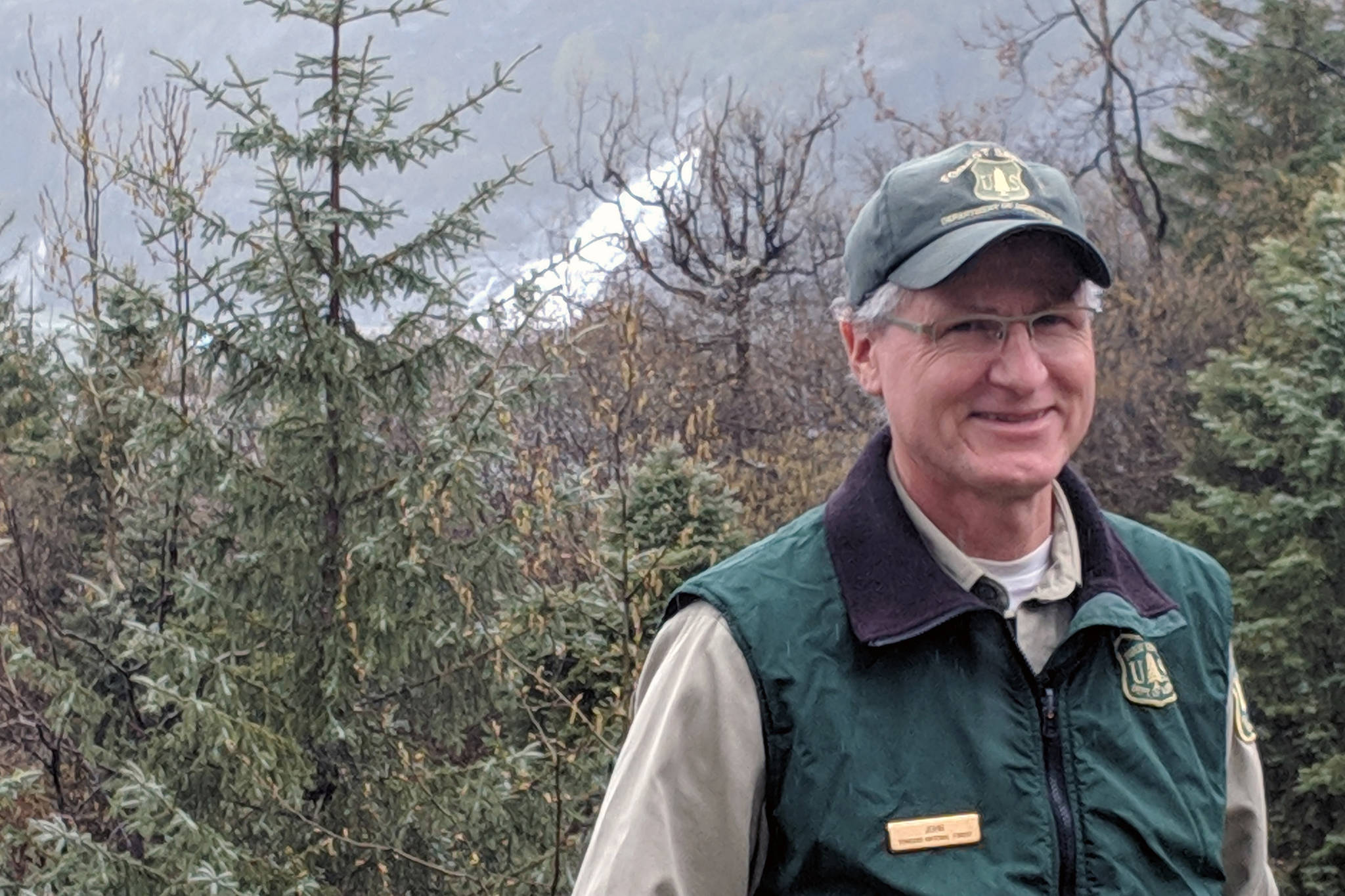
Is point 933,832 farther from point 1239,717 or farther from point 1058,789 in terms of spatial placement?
point 1239,717

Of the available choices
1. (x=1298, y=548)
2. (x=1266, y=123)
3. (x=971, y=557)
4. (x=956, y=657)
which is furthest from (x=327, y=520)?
(x=1266, y=123)

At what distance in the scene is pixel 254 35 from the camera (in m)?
66.5

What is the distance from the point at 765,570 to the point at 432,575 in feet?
14.8

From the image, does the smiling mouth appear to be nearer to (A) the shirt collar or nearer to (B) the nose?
(B) the nose

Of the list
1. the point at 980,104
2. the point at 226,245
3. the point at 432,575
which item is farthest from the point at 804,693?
the point at 980,104

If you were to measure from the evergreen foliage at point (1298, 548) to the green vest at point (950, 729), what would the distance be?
7.33m

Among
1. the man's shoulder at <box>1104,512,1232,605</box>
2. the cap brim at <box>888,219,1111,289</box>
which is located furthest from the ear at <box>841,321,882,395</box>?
the man's shoulder at <box>1104,512,1232,605</box>

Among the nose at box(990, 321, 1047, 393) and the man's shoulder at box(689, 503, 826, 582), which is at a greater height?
the nose at box(990, 321, 1047, 393)

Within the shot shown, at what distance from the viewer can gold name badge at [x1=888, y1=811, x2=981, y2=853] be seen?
1.67 metres

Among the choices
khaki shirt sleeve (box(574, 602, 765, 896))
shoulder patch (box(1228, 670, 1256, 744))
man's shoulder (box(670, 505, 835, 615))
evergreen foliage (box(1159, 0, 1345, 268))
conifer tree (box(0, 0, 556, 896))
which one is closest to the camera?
khaki shirt sleeve (box(574, 602, 765, 896))

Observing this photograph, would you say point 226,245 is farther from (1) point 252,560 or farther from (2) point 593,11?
(2) point 593,11

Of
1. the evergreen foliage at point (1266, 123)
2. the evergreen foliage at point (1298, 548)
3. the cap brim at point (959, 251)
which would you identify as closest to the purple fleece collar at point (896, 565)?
the cap brim at point (959, 251)

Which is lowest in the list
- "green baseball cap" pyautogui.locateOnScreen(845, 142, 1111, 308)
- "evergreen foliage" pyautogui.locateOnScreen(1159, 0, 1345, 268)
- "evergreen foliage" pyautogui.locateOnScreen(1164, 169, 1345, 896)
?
"evergreen foliage" pyautogui.locateOnScreen(1164, 169, 1345, 896)

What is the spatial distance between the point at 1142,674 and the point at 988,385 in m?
0.38
